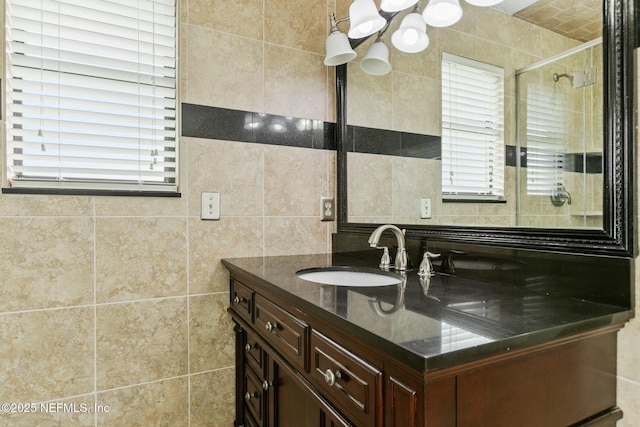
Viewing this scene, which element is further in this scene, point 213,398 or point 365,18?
point 213,398

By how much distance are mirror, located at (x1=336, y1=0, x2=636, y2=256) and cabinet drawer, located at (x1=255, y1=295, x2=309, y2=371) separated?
2.06 ft

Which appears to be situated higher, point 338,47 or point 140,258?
point 338,47

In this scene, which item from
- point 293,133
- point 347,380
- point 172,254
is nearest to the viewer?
point 347,380

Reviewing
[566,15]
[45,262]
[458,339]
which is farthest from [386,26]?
[45,262]

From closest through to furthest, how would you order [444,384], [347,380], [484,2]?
[444,384]
[347,380]
[484,2]

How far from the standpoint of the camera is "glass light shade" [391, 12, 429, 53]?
58.1 inches

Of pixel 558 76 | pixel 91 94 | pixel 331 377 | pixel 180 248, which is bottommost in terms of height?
pixel 331 377

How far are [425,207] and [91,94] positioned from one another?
138cm

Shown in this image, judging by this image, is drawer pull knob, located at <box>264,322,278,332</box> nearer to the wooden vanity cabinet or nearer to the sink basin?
the wooden vanity cabinet

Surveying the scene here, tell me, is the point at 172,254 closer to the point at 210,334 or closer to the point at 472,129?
the point at 210,334

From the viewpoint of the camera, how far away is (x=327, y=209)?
1.92 m

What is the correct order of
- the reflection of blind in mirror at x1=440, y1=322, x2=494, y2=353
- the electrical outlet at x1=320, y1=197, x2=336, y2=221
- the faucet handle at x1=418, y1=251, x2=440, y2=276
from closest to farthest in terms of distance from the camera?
the reflection of blind in mirror at x1=440, y1=322, x2=494, y2=353 < the faucet handle at x1=418, y1=251, x2=440, y2=276 < the electrical outlet at x1=320, y1=197, x2=336, y2=221

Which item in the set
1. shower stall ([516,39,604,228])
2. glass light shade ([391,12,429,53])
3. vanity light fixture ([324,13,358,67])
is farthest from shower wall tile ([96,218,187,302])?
shower stall ([516,39,604,228])

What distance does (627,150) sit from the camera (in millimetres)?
854
